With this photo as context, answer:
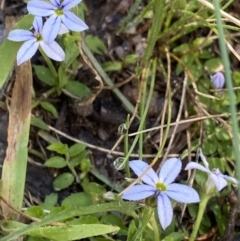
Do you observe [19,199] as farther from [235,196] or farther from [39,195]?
[235,196]

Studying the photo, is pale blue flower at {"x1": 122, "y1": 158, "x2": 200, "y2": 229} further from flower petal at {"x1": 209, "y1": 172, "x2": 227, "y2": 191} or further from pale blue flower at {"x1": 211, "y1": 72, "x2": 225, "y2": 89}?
pale blue flower at {"x1": 211, "y1": 72, "x2": 225, "y2": 89}

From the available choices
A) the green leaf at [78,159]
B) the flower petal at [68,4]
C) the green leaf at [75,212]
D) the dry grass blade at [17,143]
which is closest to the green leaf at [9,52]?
the dry grass blade at [17,143]

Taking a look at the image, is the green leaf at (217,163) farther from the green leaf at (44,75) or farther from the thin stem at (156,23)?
the green leaf at (44,75)

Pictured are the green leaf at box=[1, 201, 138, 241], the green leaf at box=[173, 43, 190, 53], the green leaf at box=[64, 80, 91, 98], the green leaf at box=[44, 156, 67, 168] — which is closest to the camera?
the green leaf at box=[1, 201, 138, 241]

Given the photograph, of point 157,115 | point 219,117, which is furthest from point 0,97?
point 219,117

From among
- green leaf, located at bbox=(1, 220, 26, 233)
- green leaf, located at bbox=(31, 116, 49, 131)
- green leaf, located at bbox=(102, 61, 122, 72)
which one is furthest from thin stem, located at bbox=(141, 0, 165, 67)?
green leaf, located at bbox=(1, 220, 26, 233)

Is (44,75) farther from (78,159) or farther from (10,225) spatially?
(10,225)
